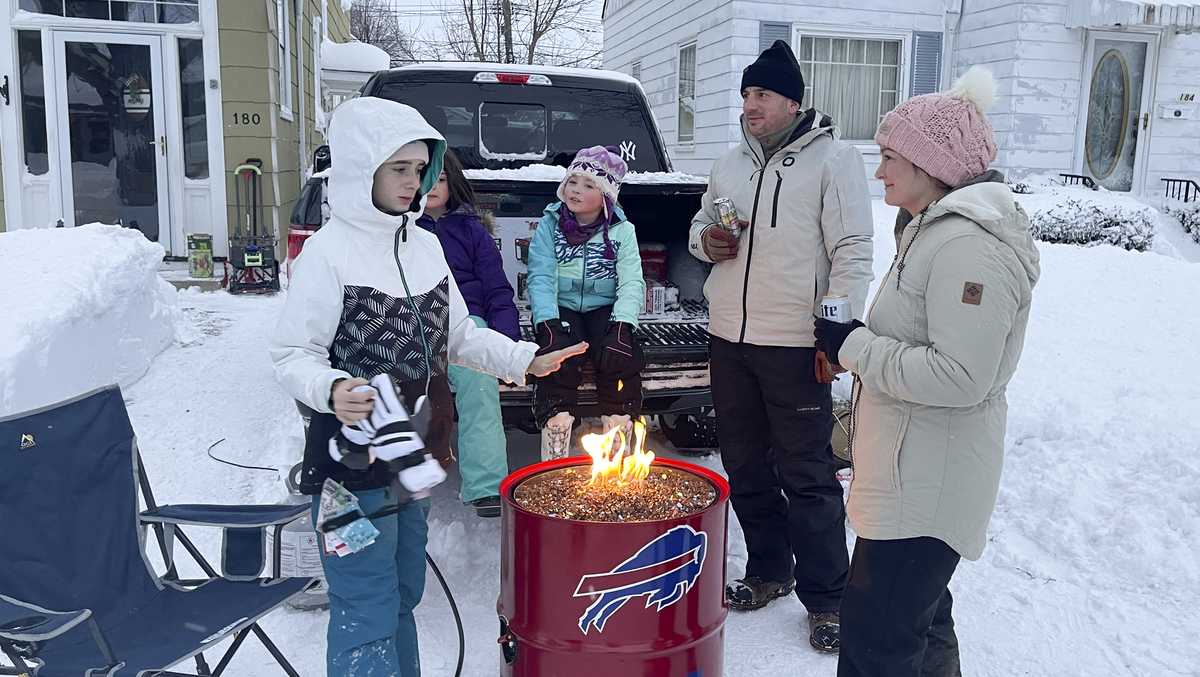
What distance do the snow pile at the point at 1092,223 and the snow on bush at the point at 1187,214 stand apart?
1221 millimetres

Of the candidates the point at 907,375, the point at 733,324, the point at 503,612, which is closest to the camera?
the point at 907,375

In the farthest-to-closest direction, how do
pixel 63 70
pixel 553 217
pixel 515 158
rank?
pixel 63 70, pixel 515 158, pixel 553 217

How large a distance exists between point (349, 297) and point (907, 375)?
1.44 metres

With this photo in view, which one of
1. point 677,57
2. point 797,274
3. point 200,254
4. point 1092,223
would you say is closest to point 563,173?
point 797,274

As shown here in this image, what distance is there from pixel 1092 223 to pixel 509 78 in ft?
27.8

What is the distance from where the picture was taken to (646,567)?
249 centimetres

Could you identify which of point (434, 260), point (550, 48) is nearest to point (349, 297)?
point (434, 260)

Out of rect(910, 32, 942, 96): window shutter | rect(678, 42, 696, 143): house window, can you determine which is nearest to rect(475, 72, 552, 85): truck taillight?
rect(910, 32, 942, 96): window shutter

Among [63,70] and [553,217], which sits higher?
[63,70]

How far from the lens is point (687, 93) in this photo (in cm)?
1588

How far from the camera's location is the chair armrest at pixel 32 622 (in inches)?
89.7

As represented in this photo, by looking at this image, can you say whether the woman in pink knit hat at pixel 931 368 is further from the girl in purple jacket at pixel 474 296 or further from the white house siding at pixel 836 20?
the white house siding at pixel 836 20

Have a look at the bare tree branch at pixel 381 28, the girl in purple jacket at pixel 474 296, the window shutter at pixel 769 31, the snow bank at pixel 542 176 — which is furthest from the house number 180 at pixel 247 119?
the bare tree branch at pixel 381 28

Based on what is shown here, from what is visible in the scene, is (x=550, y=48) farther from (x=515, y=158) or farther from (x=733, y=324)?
(x=733, y=324)
